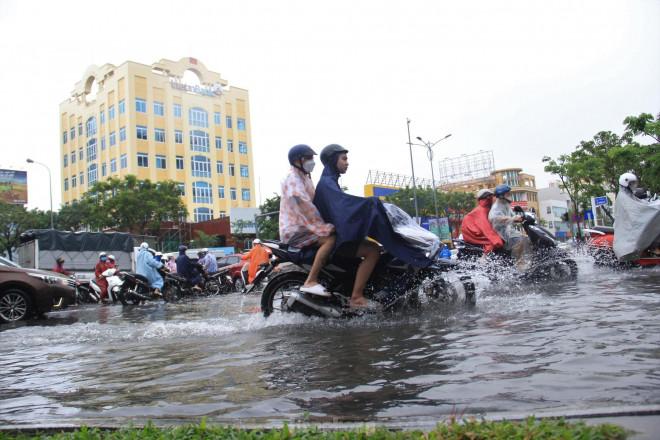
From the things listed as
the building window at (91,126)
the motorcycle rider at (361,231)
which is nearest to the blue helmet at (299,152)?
the motorcycle rider at (361,231)

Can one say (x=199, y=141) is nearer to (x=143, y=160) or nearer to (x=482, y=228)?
(x=143, y=160)

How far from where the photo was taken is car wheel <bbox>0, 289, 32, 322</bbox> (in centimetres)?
857

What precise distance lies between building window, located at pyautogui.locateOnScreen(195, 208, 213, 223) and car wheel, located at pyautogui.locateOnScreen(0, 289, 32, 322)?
150 feet

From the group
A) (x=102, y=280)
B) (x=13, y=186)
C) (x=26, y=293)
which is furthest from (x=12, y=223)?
(x=26, y=293)

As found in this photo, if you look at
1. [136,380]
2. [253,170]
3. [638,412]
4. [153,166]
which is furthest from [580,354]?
[253,170]

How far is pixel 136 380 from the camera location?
3.19 metres

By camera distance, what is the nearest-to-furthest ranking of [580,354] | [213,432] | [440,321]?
1. [213,432]
2. [580,354]
3. [440,321]

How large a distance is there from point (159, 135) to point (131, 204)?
14804 millimetres

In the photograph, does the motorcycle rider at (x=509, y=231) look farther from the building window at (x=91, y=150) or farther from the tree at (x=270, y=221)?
the building window at (x=91, y=150)

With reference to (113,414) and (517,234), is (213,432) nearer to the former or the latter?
(113,414)

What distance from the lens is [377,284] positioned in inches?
204

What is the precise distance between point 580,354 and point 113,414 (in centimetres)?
242

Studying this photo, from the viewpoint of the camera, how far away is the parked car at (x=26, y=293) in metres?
8.62

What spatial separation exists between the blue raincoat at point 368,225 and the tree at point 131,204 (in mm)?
38115
